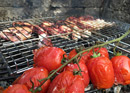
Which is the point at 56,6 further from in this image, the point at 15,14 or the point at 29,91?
the point at 29,91

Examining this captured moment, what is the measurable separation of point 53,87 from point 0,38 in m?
1.84

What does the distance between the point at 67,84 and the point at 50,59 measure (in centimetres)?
33

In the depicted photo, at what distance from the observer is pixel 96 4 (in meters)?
5.25

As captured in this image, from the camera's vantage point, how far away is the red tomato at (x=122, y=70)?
1.44 metres

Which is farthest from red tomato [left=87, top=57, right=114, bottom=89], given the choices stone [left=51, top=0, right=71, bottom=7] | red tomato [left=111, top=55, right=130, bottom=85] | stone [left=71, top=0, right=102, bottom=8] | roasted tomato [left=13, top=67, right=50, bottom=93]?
stone [left=71, top=0, right=102, bottom=8]

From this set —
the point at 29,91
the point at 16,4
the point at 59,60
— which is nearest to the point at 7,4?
the point at 16,4

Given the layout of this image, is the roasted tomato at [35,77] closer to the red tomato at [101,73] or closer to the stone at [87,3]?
the red tomato at [101,73]

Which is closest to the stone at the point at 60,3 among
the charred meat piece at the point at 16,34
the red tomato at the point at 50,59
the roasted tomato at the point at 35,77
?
the charred meat piece at the point at 16,34

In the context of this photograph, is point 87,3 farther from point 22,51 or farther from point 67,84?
point 67,84

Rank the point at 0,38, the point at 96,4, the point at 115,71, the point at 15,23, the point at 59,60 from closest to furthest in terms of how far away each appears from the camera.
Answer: the point at 59,60, the point at 115,71, the point at 0,38, the point at 15,23, the point at 96,4

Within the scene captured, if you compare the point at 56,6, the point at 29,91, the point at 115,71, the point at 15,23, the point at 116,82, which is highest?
the point at 56,6

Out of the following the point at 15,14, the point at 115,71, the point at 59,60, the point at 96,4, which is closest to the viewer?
the point at 59,60

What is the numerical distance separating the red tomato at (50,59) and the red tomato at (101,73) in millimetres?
356

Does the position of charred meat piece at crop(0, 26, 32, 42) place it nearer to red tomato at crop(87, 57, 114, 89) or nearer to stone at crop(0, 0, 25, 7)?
stone at crop(0, 0, 25, 7)
